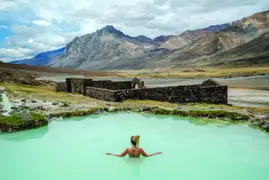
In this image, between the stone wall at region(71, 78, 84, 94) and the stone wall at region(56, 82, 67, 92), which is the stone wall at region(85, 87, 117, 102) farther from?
the stone wall at region(56, 82, 67, 92)

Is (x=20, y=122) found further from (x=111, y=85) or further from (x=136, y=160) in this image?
(x=111, y=85)

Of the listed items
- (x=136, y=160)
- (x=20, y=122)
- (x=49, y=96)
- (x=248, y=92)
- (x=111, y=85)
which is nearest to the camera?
(x=136, y=160)

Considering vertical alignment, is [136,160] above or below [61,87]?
below

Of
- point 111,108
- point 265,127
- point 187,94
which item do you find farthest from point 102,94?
point 265,127

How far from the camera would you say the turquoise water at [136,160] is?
341 inches

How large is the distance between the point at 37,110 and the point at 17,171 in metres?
8.48

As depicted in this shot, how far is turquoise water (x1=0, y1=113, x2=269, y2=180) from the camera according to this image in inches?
341

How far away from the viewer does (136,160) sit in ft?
31.4

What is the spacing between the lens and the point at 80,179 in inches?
328

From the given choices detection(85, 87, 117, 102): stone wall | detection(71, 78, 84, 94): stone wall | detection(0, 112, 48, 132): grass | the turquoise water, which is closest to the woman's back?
the turquoise water

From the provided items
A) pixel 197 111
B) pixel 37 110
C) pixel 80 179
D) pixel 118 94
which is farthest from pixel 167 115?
pixel 80 179

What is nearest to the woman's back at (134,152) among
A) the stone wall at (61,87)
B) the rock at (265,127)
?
the rock at (265,127)

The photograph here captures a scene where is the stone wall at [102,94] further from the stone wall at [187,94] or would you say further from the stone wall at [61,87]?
the stone wall at [61,87]

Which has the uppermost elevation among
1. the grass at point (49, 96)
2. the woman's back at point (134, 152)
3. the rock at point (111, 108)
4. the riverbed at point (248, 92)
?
the grass at point (49, 96)
